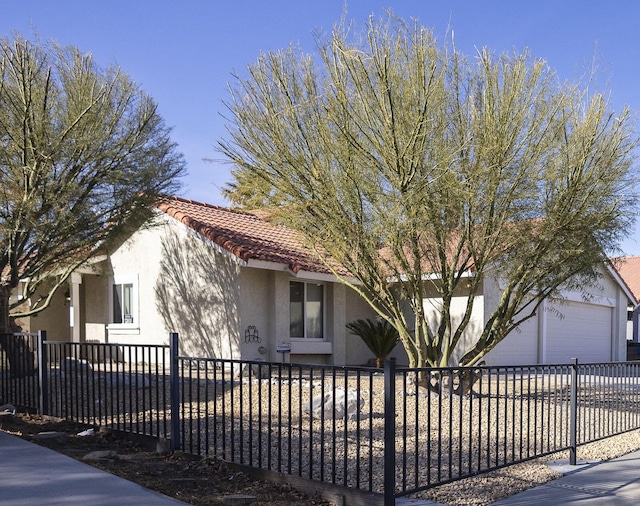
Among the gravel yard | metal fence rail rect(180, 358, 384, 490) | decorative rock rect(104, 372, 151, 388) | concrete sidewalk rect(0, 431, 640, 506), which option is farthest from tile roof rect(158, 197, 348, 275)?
concrete sidewalk rect(0, 431, 640, 506)

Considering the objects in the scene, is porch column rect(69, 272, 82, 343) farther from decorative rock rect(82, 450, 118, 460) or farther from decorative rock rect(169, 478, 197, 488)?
decorative rock rect(169, 478, 197, 488)

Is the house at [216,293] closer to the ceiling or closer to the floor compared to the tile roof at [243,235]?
closer to the floor

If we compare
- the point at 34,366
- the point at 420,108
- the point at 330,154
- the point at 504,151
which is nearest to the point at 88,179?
the point at 34,366

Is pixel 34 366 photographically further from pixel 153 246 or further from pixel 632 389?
pixel 632 389

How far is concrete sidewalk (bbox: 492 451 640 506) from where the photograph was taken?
6.14 meters

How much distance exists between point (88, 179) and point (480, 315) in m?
10.7

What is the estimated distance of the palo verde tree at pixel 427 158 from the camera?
1027 centimetres

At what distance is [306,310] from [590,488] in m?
11.3

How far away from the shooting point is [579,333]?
2347cm

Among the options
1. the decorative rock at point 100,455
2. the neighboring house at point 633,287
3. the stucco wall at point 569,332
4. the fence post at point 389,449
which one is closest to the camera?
the fence post at point 389,449

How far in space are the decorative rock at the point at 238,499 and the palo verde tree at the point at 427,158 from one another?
17.9 ft

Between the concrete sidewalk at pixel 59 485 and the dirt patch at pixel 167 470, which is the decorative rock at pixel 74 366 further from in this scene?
the concrete sidewalk at pixel 59 485

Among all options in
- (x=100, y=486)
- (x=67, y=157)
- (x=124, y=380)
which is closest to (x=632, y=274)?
(x=67, y=157)

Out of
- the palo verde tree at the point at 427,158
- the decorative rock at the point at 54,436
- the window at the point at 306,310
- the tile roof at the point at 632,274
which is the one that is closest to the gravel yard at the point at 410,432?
the decorative rock at the point at 54,436
